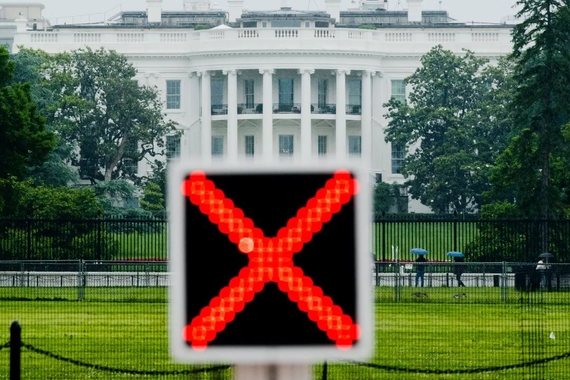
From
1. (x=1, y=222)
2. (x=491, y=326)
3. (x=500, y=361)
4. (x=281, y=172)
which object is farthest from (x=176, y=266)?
(x=1, y=222)

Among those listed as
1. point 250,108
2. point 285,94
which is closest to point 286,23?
point 285,94

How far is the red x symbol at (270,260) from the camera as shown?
18.0 ft

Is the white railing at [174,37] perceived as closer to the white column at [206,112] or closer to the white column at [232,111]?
the white column at [206,112]

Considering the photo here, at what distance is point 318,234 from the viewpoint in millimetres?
5559

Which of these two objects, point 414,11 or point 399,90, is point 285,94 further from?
point 414,11

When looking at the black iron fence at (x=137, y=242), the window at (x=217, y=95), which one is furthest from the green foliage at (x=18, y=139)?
the window at (x=217, y=95)

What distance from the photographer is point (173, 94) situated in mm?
114688

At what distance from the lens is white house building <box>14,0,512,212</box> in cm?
10988

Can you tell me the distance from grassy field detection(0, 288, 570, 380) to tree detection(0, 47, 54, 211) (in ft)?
34.2

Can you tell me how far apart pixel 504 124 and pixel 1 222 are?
160 ft

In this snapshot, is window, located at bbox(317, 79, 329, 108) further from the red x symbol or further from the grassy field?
the red x symbol

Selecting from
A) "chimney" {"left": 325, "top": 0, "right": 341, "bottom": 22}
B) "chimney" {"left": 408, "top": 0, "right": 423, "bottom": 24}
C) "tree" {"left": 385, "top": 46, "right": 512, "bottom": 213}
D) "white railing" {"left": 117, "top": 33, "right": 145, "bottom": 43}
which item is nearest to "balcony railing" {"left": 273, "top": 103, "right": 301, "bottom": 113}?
"white railing" {"left": 117, "top": 33, "right": 145, "bottom": 43}

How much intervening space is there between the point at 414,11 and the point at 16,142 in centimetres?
8334

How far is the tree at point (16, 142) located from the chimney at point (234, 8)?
83.9 metres
